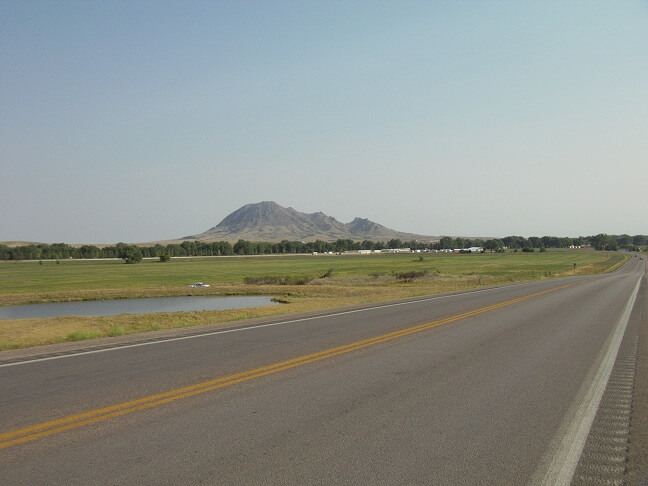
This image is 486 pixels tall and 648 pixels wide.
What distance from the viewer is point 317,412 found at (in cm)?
761

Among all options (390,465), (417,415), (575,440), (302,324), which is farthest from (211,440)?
(302,324)

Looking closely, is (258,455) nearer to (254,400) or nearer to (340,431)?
(340,431)

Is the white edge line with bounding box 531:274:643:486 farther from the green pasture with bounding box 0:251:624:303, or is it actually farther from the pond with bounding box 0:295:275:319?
the green pasture with bounding box 0:251:624:303

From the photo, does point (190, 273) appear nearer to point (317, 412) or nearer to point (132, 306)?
point (132, 306)

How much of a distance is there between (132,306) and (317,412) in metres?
43.5

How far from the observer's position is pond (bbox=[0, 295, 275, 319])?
43094 millimetres

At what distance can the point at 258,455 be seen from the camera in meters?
6.00

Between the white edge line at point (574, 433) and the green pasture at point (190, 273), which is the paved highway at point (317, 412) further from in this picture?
the green pasture at point (190, 273)

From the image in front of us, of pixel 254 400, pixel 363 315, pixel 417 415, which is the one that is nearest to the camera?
pixel 417 415

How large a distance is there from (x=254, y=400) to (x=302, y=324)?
1030 centimetres

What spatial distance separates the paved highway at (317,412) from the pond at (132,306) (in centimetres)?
3086

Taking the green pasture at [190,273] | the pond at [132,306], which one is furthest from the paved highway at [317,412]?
the green pasture at [190,273]

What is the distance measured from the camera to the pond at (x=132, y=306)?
43.1 meters

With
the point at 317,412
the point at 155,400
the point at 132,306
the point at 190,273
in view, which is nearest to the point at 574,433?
the point at 317,412
